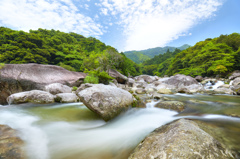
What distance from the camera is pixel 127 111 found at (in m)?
4.69

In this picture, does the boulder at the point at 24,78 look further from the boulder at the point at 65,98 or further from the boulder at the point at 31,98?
the boulder at the point at 65,98

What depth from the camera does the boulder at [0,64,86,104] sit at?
8.26m

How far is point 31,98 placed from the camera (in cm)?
676

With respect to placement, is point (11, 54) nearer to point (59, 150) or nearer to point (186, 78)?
point (59, 150)

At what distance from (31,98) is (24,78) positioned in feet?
11.1

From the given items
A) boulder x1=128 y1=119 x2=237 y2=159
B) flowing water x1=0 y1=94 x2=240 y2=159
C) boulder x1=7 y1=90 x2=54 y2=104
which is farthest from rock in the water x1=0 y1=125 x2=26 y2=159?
boulder x1=7 y1=90 x2=54 y2=104

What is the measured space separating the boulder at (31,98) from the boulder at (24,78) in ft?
6.87

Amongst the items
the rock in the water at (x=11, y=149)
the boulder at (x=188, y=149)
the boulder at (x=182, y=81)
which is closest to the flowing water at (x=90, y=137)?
the rock in the water at (x=11, y=149)

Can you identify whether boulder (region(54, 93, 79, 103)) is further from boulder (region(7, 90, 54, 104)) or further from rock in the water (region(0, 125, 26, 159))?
rock in the water (region(0, 125, 26, 159))

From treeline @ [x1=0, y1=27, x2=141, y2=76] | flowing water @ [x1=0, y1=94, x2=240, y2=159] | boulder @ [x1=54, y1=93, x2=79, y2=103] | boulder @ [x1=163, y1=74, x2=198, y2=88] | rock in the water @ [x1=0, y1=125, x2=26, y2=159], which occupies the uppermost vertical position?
treeline @ [x1=0, y1=27, x2=141, y2=76]

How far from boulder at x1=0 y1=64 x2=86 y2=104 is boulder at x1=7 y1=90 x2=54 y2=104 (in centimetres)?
209

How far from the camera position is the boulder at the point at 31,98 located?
661 centimetres

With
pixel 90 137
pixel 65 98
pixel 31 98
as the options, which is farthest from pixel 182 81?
pixel 31 98

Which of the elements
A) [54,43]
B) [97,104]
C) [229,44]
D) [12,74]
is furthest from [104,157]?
[229,44]
